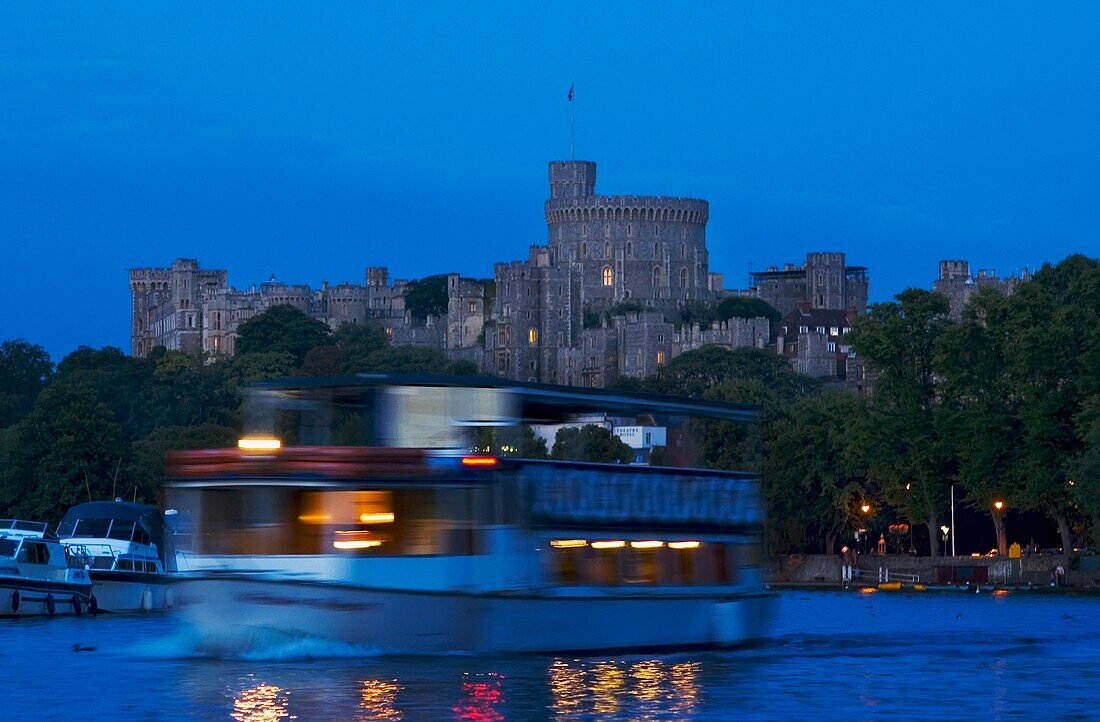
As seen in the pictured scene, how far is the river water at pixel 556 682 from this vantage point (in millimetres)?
38344

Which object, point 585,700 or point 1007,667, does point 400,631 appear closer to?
point 585,700

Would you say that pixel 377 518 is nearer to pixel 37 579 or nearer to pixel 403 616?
pixel 403 616

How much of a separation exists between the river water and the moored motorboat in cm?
1343

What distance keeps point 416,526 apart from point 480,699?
4616mm

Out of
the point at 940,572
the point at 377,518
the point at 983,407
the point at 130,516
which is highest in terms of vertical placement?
the point at 983,407

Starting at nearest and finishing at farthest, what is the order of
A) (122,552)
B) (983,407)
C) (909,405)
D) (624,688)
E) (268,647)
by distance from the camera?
(624,688) < (268,647) < (122,552) < (983,407) < (909,405)

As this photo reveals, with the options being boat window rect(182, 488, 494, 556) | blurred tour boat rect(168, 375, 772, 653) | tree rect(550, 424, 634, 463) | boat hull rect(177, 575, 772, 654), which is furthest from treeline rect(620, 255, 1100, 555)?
boat window rect(182, 488, 494, 556)

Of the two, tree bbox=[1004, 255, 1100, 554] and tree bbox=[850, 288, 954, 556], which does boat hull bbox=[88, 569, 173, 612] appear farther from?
tree bbox=[850, 288, 954, 556]

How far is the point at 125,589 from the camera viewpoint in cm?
6856

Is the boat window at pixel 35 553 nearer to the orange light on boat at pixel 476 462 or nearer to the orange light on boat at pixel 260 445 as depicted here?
the orange light on boat at pixel 260 445

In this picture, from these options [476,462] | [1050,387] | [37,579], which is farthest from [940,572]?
[476,462]

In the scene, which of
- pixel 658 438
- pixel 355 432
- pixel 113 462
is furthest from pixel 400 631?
pixel 113 462

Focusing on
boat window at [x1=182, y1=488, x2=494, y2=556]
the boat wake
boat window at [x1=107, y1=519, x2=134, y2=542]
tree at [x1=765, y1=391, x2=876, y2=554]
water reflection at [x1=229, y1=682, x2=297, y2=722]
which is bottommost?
water reflection at [x1=229, y1=682, x2=297, y2=722]

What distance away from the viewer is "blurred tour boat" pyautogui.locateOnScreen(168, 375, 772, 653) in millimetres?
42656
